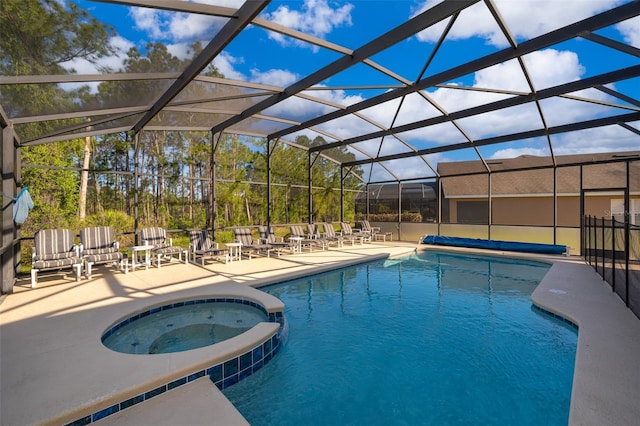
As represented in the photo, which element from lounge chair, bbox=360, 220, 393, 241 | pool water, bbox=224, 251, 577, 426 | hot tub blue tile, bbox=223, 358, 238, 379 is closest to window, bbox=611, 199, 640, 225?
lounge chair, bbox=360, 220, 393, 241

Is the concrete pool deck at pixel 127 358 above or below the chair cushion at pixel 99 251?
below

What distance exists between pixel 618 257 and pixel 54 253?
40.6 feet

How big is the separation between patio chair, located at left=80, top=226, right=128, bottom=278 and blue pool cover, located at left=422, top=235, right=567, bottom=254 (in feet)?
36.6

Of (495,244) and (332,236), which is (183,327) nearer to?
(332,236)

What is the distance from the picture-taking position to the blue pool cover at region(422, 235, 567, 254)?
10.3m

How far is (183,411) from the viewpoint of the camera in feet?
7.92

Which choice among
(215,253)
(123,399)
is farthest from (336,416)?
(215,253)

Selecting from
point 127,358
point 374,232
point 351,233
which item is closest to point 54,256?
point 127,358

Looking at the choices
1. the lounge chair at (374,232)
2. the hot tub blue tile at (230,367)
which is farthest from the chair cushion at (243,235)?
the lounge chair at (374,232)

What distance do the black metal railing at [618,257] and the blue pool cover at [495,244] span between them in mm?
863

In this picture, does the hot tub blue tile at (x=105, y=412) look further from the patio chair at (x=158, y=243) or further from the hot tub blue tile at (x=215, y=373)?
the patio chair at (x=158, y=243)

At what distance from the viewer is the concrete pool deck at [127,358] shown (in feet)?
7.77

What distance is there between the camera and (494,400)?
295 cm

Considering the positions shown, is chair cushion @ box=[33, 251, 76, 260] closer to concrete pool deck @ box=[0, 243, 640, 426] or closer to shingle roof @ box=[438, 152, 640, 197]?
concrete pool deck @ box=[0, 243, 640, 426]
